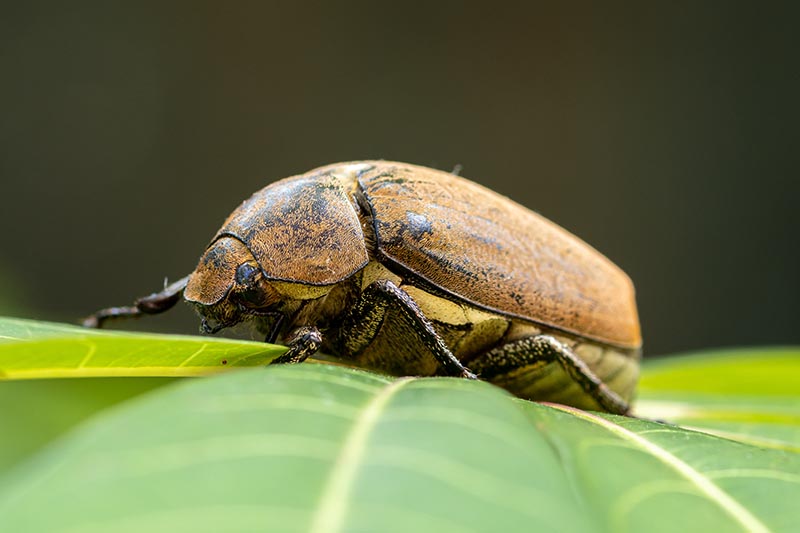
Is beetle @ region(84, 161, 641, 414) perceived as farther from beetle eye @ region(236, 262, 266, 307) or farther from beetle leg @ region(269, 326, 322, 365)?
beetle leg @ region(269, 326, 322, 365)

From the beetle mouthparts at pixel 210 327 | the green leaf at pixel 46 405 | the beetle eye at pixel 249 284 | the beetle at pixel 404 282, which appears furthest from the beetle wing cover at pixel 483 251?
the green leaf at pixel 46 405

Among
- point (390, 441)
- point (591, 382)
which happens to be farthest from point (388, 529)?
point (591, 382)

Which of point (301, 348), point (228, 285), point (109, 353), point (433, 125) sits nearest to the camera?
point (109, 353)

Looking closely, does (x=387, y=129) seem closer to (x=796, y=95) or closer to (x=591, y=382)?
(x=796, y=95)

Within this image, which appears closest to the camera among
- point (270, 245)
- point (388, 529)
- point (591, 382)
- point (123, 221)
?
point (388, 529)

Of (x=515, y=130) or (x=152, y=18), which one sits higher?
(x=152, y=18)

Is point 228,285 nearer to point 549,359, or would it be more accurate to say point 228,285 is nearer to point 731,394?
point 549,359

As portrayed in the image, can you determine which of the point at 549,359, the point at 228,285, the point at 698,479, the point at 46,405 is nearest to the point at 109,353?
the point at 228,285
